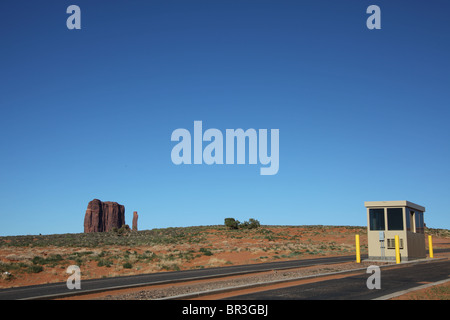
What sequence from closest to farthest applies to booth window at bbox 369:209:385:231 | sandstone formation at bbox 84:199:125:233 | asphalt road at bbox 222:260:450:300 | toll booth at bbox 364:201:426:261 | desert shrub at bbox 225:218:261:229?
1. asphalt road at bbox 222:260:450:300
2. toll booth at bbox 364:201:426:261
3. booth window at bbox 369:209:385:231
4. desert shrub at bbox 225:218:261:229
5. sandstone formation at bbox 84:199:125:233

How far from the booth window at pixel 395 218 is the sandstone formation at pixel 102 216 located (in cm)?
12878

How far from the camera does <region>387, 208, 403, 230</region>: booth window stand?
2366cm

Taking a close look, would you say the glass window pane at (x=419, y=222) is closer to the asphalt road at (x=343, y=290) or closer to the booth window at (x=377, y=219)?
the booth window at (x=377, y=219)

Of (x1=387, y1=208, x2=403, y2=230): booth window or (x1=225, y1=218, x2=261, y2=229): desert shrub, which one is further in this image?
(x1=225, y1=218, x2=261, y2=229): desert shrub

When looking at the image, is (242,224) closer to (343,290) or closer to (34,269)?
(34,269)

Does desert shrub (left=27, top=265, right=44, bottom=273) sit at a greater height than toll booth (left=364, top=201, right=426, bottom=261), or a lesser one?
lesser

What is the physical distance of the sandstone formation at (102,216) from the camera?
14100cm

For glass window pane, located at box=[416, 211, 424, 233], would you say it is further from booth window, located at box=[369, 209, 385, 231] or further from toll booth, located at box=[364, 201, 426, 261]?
booth window, located at box=[369, 209, 385, 231]

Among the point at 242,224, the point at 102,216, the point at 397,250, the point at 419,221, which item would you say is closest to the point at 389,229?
the point at 397,250

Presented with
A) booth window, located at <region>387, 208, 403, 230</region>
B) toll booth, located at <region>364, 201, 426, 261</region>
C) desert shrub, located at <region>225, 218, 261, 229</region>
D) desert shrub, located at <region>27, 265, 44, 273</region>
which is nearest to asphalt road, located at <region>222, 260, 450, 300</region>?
toll booth, located at <region>364, 201, 426, 261</region>

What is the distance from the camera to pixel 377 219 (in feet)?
80.0
